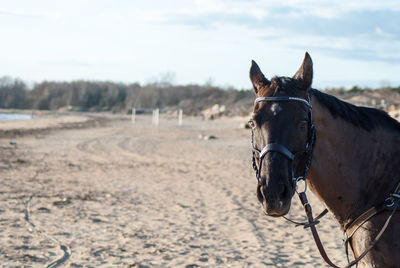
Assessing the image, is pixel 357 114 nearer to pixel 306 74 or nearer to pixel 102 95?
pixel 306 74

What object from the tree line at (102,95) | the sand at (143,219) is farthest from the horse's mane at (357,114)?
the tree line at (102,95)

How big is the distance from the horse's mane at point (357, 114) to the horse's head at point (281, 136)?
27cm

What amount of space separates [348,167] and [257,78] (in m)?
0.96

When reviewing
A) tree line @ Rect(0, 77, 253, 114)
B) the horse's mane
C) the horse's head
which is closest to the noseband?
the horse's head

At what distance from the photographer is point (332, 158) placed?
10.6ft

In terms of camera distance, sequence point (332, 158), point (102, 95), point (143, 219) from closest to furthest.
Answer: point (332, 158) < point (143, 219) < point (102, 95)

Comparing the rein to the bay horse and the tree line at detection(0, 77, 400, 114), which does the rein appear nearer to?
the bay horse

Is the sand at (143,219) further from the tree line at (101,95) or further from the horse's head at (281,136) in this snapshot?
the tree line at (101,95)

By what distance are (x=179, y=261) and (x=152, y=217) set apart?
2.75m

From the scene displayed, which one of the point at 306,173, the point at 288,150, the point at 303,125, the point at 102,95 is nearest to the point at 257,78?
the point at 303,125

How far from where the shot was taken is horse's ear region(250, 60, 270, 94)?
3.24 m

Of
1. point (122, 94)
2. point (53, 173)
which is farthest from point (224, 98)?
point (53, 173)

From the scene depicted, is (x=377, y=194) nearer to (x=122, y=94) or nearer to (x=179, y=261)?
(x=179, y=261)

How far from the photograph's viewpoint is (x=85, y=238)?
734cm
